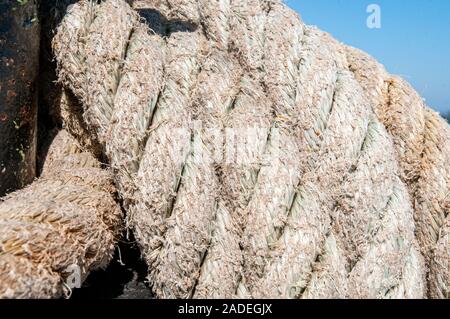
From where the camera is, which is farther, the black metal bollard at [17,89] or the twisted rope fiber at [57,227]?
the black metal bollard at [17,89]

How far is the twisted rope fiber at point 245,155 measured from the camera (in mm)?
1766

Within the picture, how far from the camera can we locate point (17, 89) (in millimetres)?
1849

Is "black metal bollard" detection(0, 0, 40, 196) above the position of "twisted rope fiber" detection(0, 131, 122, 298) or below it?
above

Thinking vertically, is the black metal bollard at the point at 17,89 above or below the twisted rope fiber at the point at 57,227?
above

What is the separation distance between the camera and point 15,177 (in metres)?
1.89

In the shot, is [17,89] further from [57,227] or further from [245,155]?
[245,155]

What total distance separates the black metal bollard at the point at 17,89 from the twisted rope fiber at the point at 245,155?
5.0 inches

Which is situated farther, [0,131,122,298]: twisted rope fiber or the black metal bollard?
the black metal bollard

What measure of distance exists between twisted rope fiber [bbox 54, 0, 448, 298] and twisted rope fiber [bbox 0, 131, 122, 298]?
0.11 m

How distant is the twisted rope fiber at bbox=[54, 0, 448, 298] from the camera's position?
1.77 metres

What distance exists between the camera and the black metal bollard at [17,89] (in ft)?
5.88

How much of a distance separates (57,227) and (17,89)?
1.66 ft
